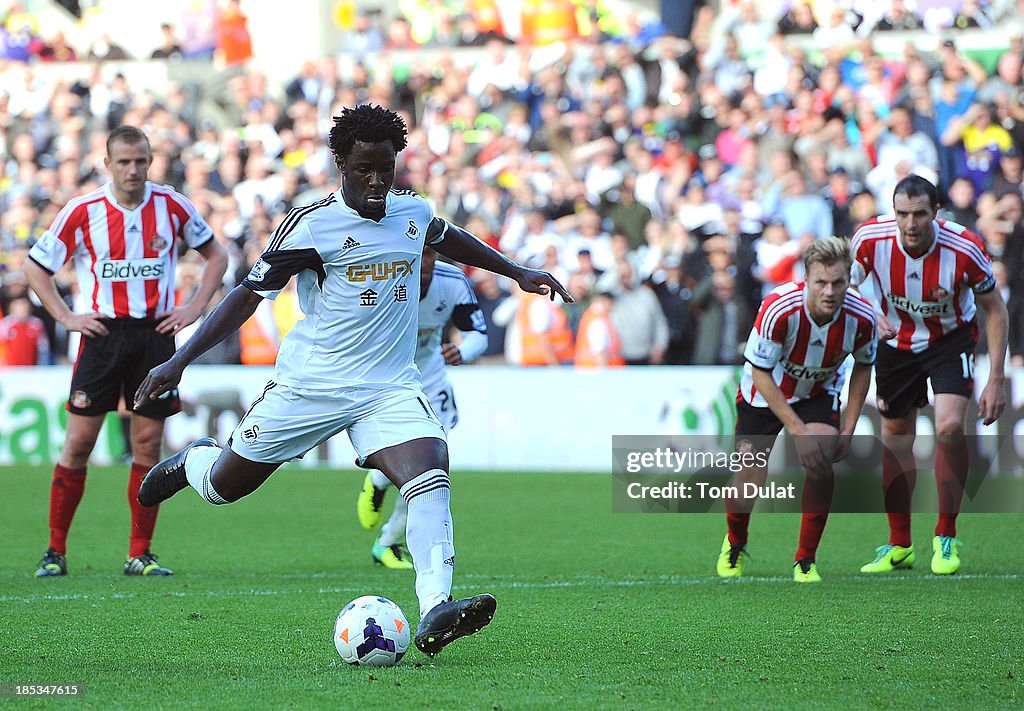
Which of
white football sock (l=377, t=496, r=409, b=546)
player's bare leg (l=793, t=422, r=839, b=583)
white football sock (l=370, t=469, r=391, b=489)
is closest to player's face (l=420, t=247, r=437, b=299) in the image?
white football sock (l=370, t=469, r=391, b=489)

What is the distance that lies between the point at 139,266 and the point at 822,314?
11.9 feet

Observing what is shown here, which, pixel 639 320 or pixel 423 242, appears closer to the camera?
pixel 423 242

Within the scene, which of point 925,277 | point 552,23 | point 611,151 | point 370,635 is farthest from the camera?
point 552,23

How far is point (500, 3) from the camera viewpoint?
24.1 m

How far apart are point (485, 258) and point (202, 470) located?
1.45 meters

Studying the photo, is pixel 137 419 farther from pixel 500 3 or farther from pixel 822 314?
pixel 500 3

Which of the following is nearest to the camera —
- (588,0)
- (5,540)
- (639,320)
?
(5,540)

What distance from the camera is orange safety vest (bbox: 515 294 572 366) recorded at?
1658cm

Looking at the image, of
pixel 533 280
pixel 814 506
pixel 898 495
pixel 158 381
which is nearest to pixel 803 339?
pixel 814 506

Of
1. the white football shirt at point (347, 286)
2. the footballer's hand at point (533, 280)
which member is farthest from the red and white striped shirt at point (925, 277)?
the white football shirt at point (347, 286)

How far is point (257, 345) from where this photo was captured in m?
17.4

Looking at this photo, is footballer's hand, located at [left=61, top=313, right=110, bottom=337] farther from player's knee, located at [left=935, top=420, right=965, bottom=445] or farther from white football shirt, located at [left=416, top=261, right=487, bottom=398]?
player's knee, located at [left=935, top=420, right=965, bottom=445]

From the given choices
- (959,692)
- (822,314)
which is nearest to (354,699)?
(959,692)

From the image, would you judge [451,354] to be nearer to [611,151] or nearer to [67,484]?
[67,484]
